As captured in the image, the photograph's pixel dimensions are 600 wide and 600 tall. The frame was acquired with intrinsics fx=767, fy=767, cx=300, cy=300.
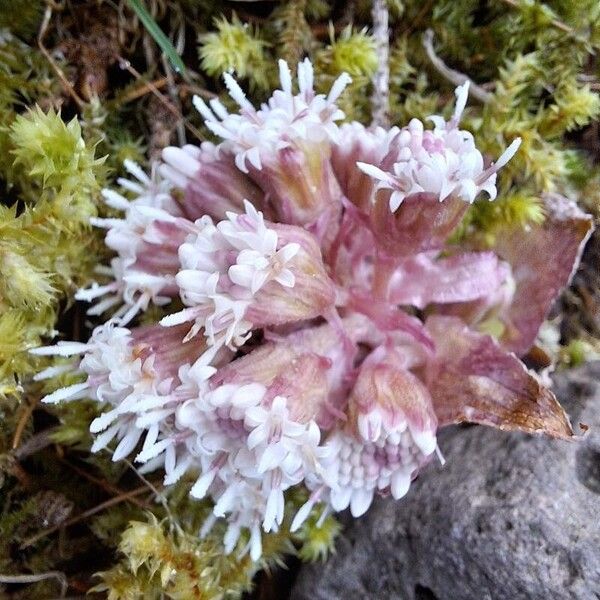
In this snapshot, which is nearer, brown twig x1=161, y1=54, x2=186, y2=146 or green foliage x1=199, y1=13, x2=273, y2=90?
green foliage x1=199, y1=13, x2=273, y2=90

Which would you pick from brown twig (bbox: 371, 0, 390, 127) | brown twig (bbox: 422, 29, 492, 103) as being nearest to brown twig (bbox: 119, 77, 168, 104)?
brown twig (bbox: 371, 0, 390, 127)

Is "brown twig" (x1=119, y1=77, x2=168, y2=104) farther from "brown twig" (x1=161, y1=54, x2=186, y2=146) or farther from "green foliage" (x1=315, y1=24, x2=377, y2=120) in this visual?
"green foliage" (x1=315, y1=24, x2=377, y2=120)

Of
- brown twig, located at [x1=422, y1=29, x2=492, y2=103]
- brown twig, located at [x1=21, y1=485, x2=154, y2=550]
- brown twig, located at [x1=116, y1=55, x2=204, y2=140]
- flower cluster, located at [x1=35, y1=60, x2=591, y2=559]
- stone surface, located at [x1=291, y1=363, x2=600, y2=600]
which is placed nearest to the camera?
flower cluster, located at [x1=35, y1=60, x2=591, y2=559]

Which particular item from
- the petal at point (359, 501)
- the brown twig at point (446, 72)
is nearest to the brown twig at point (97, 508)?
the petal at point (359, 501)

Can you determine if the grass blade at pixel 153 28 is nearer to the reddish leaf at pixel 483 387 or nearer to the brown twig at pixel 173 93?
the brown twig at pixel 173 93

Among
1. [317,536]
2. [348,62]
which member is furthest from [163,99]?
[317,536]

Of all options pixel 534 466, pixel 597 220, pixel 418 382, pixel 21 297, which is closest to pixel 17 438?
pixel 21 297

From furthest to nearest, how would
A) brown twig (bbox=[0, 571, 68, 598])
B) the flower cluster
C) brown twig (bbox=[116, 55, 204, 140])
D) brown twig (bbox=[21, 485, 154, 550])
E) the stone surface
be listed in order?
brown twig (bbox=[116, 55, 204, 140]) → brown twig (bbox=[21, 485, 154, 550]) → brown twig (bbox=[0, 571, 68, 598]) → the stone surface → the flower cluster
